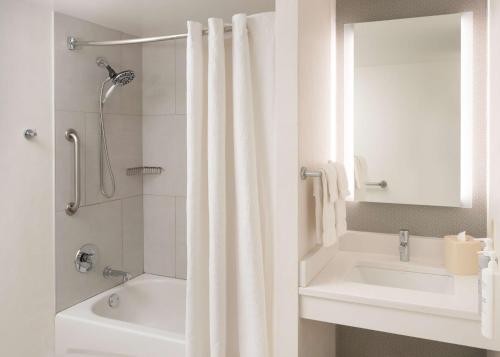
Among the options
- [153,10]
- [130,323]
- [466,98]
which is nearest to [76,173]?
[130,323]

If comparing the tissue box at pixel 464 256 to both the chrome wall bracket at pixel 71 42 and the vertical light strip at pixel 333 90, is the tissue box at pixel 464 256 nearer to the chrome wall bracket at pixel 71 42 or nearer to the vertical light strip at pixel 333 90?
the vertical light strip at pixel 333 90

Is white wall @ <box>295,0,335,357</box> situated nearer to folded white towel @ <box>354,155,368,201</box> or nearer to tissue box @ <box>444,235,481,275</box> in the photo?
folded white towel @ <box>354,155,368,201</box>

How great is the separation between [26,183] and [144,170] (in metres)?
0.84

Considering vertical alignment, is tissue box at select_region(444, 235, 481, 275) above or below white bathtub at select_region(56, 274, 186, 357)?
above

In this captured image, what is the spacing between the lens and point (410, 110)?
2143 mm

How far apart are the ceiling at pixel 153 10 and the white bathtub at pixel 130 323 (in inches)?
63.3

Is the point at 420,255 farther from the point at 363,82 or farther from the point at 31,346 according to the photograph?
the point at 31,346

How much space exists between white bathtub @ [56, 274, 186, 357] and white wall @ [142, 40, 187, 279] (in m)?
0.17

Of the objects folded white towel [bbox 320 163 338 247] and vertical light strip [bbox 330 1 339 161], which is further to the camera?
vertical light strip [bbox 330 1 339 161]

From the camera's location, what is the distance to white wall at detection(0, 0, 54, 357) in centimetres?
216

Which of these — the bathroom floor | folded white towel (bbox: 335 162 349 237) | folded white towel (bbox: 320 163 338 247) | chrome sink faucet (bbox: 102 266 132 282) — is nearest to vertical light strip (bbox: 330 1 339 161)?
folded white towel (bbox: 335 162 349 237)

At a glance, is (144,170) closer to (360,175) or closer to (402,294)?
(360,175)

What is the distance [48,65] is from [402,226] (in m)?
2.01

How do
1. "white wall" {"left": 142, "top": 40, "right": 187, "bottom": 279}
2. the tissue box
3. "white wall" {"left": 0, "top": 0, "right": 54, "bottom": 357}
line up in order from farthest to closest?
1. "white wall" {"left": 142, "top": 40, "right": 187, "bottom": 279}
2. "white wall" {"left": 0, "top": 0, "right": 54, "bottom": 357}
3. the tissue box
